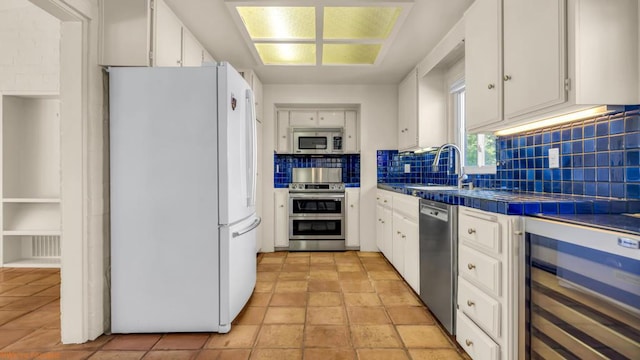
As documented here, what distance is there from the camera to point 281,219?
4.26 metres

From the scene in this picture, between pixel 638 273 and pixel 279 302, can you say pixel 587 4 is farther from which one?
pixel 279 302

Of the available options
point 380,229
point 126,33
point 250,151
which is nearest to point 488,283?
point 250,151

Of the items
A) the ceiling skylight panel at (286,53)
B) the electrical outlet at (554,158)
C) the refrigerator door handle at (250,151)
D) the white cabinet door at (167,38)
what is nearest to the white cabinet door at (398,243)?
the electrical outlet at (554,158)

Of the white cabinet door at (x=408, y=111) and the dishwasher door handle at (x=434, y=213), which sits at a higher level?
the white cabinet door at (x=408, y=111)

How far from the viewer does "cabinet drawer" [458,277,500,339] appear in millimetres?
1415

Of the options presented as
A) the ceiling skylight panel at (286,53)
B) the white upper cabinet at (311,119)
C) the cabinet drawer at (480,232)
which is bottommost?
the cabinet drawer at (480,232)

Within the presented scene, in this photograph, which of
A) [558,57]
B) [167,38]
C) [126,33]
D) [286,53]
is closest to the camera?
[558,57]

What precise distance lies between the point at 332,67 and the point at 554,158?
2.48 meters

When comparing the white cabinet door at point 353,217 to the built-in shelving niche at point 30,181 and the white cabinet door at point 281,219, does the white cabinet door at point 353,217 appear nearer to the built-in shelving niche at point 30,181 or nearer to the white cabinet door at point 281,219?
the white cabinet door at point 281,219

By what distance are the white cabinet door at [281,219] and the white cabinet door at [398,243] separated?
1.60m

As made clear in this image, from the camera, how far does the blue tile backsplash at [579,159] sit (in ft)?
4.41

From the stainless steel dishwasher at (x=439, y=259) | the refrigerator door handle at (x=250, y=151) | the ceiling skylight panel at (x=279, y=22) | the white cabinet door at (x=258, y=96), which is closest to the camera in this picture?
the stainless steel dishwasher at (x=439, y=259)

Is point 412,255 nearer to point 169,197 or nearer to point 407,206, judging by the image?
point 407,206

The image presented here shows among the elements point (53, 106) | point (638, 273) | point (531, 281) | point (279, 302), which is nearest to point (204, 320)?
point (279, 302)
